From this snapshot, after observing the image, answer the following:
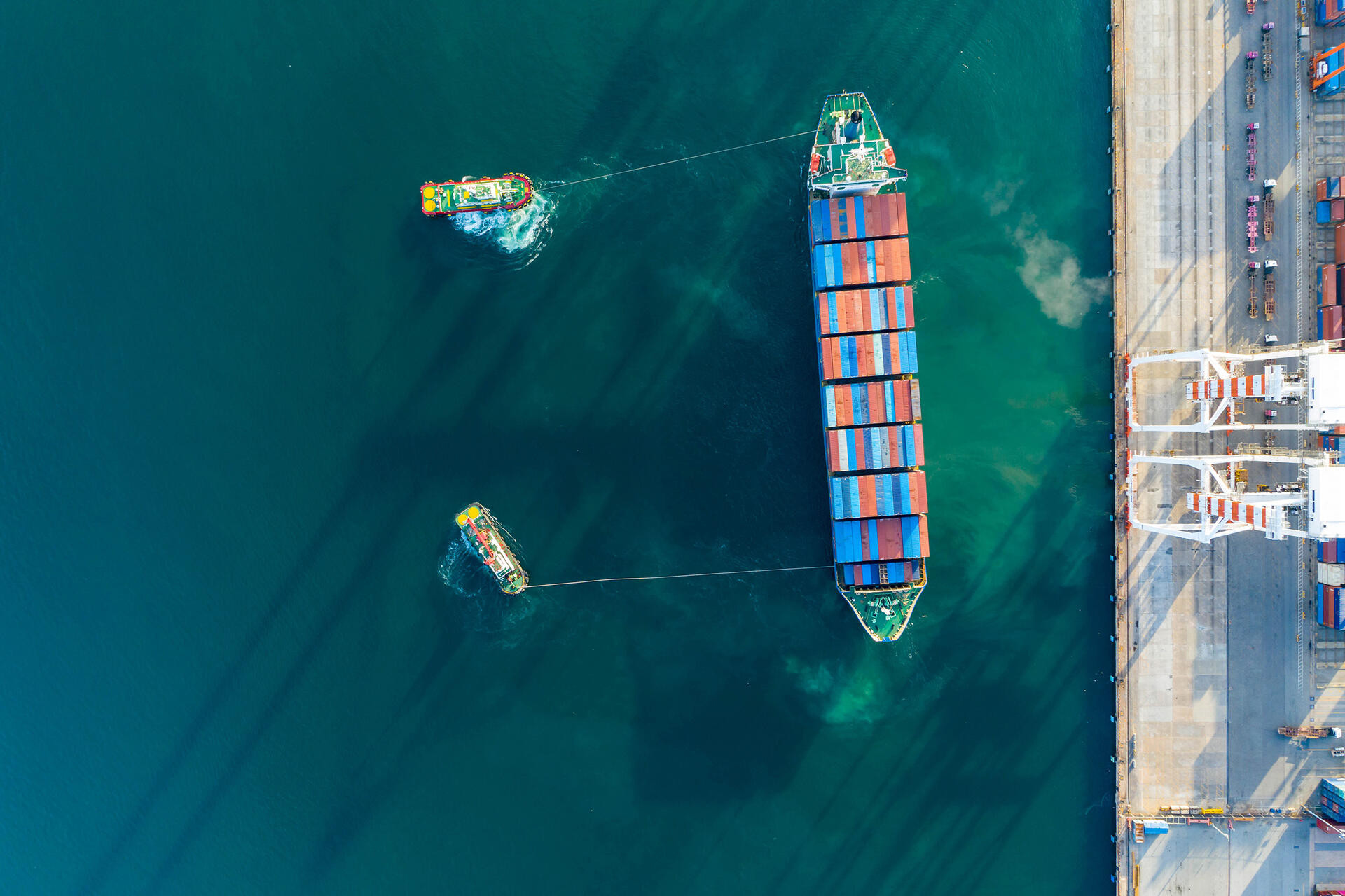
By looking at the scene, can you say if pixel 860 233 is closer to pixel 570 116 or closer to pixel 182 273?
pixel 570 116

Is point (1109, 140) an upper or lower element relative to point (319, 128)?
upper

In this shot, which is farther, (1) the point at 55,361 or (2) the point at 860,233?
(1) the point at 55,361

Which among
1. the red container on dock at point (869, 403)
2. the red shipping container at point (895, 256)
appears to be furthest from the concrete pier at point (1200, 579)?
the red container on dock at point (869, 403)

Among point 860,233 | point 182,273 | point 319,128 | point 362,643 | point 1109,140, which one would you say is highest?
point 1109,140

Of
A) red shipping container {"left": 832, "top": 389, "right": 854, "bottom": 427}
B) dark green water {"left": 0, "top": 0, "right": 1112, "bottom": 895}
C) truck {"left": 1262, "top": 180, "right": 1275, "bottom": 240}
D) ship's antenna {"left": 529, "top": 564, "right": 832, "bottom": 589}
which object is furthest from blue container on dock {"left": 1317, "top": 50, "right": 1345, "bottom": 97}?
ship's antenna {"left": 529, "top": 564, "right": 832, "bottom": 589}

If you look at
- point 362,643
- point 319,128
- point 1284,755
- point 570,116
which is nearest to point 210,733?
point 362,643

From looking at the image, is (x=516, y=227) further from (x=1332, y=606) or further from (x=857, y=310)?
(x=1332, y=606)
